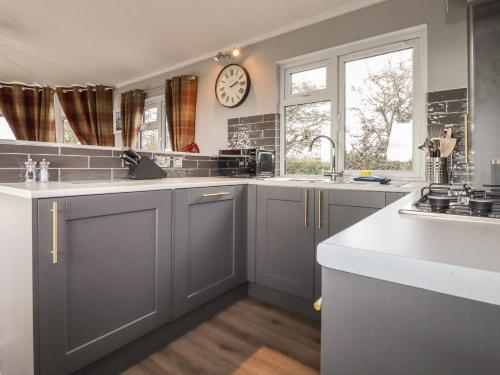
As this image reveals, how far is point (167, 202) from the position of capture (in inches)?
66.1

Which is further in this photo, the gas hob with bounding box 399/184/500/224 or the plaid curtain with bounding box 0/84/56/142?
the plaid curtain with bounding box 0/84/56/142

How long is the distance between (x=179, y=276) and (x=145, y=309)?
0.83 feet

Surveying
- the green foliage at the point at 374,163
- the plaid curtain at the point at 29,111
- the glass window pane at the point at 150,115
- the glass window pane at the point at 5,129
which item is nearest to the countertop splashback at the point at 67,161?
the green foliage at the point at 374,163

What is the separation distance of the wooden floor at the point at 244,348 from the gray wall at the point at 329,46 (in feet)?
6.22

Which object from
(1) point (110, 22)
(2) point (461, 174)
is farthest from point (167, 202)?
(1) point (110, 22)

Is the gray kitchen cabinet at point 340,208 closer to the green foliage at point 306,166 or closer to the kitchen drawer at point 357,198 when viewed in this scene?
the kitchen drawer at point 357,198

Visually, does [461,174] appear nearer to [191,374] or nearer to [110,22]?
[191,374]

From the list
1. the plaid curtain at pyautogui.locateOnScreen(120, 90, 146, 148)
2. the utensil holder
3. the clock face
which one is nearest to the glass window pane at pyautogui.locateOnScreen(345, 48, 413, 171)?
the utensil holder

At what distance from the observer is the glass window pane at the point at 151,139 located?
4.48 m

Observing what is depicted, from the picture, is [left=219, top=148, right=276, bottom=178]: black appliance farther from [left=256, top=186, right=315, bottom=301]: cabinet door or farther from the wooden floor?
the wooden floor

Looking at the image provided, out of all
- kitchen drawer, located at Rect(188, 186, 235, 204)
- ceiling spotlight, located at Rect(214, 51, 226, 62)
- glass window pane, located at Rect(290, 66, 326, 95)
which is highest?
ceiling spotlight, located at Rect(214, 51, 226, 62)

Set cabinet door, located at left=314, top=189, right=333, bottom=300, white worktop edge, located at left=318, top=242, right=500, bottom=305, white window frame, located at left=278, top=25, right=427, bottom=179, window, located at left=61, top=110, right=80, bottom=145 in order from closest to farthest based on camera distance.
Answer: white worktop edge, located at left=318, top=242, right=500, bottom=305 < cabinet door, located at left=314, top=189, right=333, bottom=300 < white window frame, located at left=278, top=25, right=427, bottom=179 < window, located at left=61, top=110, right=80, bottom=145

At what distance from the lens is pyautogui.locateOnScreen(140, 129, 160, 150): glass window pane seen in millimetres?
4481

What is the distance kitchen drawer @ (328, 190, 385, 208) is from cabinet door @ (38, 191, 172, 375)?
1.02 metres
